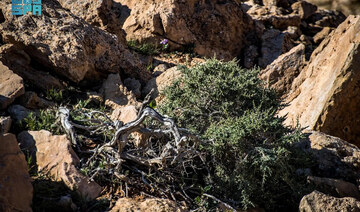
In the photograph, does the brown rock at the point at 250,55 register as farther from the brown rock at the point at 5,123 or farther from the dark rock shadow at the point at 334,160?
the brown rock at the point at 5,123

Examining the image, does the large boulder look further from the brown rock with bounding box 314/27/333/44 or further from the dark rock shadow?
the brown rock with bounding box 314/27/333/44

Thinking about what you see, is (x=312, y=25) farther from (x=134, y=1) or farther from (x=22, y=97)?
(x=22, y=97)

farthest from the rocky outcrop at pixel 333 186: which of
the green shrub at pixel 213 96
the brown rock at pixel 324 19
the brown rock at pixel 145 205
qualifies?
the brown rock at pixel 324 19

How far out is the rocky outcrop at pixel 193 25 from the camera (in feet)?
29.4

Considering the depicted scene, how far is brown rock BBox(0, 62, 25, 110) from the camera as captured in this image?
4.55 metres

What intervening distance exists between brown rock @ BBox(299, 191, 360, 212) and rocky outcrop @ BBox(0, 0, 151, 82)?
3.61 m

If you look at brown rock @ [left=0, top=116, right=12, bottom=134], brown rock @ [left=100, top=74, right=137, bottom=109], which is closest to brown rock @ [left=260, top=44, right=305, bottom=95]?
brown rock @ [left=100, top=74, right=137, bottom=109]

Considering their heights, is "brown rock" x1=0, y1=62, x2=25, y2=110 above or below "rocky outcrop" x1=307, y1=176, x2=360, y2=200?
above

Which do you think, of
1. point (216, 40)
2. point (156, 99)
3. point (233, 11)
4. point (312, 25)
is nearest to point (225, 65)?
point (156, 99)

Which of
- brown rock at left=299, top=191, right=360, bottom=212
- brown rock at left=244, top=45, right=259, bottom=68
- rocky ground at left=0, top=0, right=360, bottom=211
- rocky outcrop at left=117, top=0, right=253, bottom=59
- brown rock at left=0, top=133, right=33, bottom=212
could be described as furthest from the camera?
brown rock at left=244, top=45, right=259, bottom=68

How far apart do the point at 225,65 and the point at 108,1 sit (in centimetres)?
356

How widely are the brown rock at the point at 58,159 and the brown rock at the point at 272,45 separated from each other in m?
6.68

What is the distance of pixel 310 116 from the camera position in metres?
6.07

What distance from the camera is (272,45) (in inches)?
403
